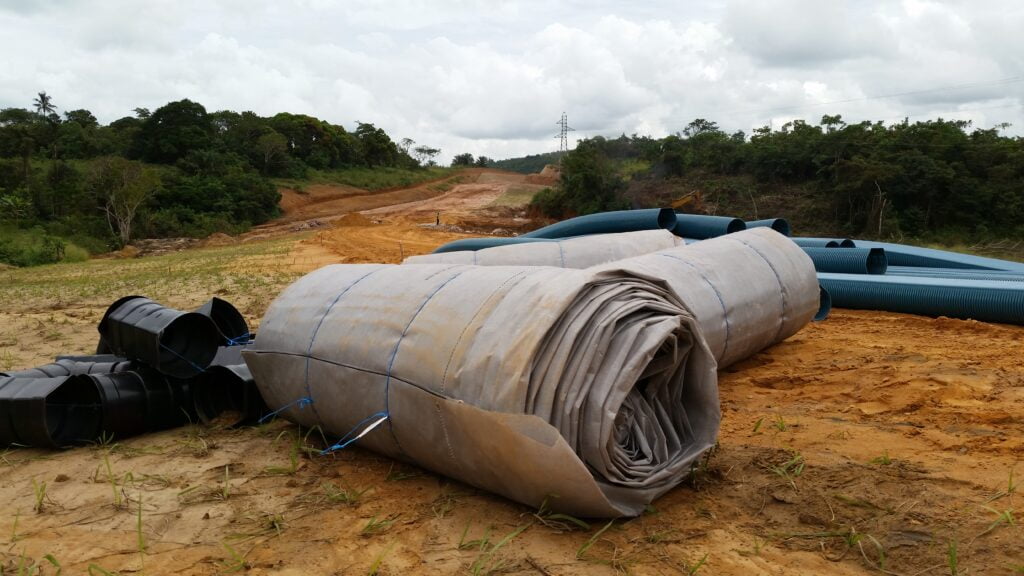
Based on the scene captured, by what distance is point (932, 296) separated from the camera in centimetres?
757

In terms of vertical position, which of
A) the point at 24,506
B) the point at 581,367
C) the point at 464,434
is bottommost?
the point at 24,506

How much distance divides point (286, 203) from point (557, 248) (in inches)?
1285

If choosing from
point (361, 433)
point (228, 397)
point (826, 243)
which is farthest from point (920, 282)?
point (228, 397)

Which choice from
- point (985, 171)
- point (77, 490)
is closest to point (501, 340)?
point (77, 490)

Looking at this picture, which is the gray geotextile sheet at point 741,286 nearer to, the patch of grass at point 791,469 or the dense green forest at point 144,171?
the patch of grass at point 791,469

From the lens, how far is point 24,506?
3674mm

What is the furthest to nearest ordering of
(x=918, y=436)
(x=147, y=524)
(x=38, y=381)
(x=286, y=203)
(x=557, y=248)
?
(x=286, y=203) < (x=557, y=248) < (x=38, y=381) < (x=918, y=436) < (x=147, y=524)

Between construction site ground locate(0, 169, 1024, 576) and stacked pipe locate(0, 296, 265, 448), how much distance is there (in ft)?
0.53

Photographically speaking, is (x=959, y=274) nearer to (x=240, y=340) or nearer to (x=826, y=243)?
(x=826, y=243)

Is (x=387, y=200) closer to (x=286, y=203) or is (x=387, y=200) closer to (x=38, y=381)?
(x=286, y=203)

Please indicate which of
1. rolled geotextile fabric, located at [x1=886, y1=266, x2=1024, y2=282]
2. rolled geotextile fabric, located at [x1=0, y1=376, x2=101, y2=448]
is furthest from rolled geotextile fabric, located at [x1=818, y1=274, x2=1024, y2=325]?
rolled geotextile fabric, located at [x1=0, y1=376, x2=101, y2=448]

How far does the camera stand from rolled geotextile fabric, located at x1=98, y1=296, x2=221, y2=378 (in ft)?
15.1

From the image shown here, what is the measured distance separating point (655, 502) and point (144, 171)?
33518 millimetres

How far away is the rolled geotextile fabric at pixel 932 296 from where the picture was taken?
7.07 m
